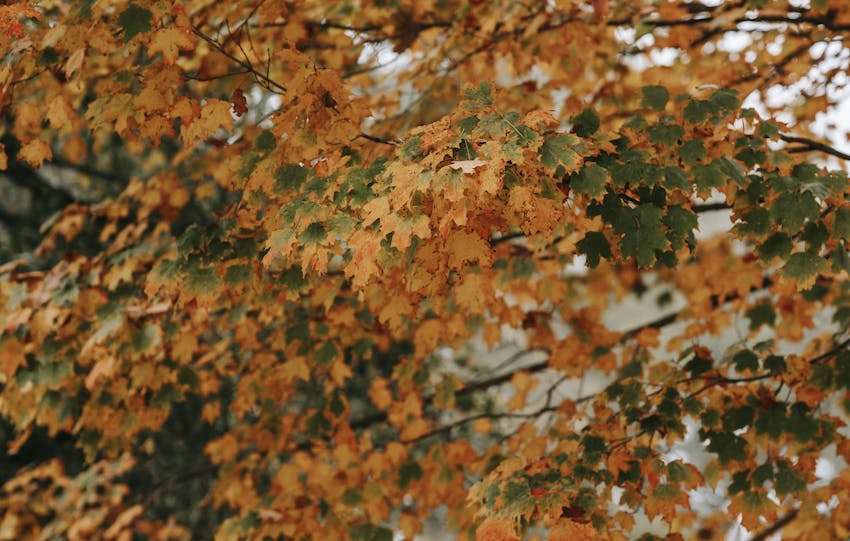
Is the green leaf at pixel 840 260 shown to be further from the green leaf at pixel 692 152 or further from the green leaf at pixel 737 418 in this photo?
the green leaf at pixel 737 418

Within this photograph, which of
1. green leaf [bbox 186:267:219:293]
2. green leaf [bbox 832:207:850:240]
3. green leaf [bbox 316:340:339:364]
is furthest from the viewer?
green leaf [bbox 316:340:339:364]

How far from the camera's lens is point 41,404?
4.49 metres

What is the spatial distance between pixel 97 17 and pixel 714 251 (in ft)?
16.9

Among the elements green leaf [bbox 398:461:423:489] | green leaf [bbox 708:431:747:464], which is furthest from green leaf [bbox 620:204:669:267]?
green leaf [bbox 398:461:423:489]

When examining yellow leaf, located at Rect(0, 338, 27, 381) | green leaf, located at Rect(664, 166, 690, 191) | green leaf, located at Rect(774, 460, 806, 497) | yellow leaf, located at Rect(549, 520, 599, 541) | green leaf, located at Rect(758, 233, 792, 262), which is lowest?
green leaf, located at Rect(774, 460, 806, 497)

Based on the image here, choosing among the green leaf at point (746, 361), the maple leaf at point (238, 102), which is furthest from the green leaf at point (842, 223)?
the maple leaf at point (238, 102)

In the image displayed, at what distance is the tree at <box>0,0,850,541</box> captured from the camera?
2.86 metres

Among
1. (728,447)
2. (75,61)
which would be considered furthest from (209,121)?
(728,447)

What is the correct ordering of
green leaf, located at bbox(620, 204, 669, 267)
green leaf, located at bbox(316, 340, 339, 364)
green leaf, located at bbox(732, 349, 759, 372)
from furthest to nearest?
green leaf, located at bbox(316, 340, 339, 364) < green leaf, located at bbox(732, 349, 759, 372) < green leaf, located at bbox(620, 204, 669, 267)

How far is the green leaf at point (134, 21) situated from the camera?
3.19 metres

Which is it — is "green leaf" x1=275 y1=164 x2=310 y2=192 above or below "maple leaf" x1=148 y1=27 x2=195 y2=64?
below

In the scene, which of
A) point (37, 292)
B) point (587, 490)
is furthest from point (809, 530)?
point (37, 292)

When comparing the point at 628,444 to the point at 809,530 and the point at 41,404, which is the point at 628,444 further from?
the point at 41,404

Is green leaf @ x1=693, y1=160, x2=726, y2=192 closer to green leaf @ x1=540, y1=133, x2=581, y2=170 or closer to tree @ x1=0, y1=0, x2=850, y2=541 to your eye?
tree @ x1=0, y1=0, x2=850, y2=541
